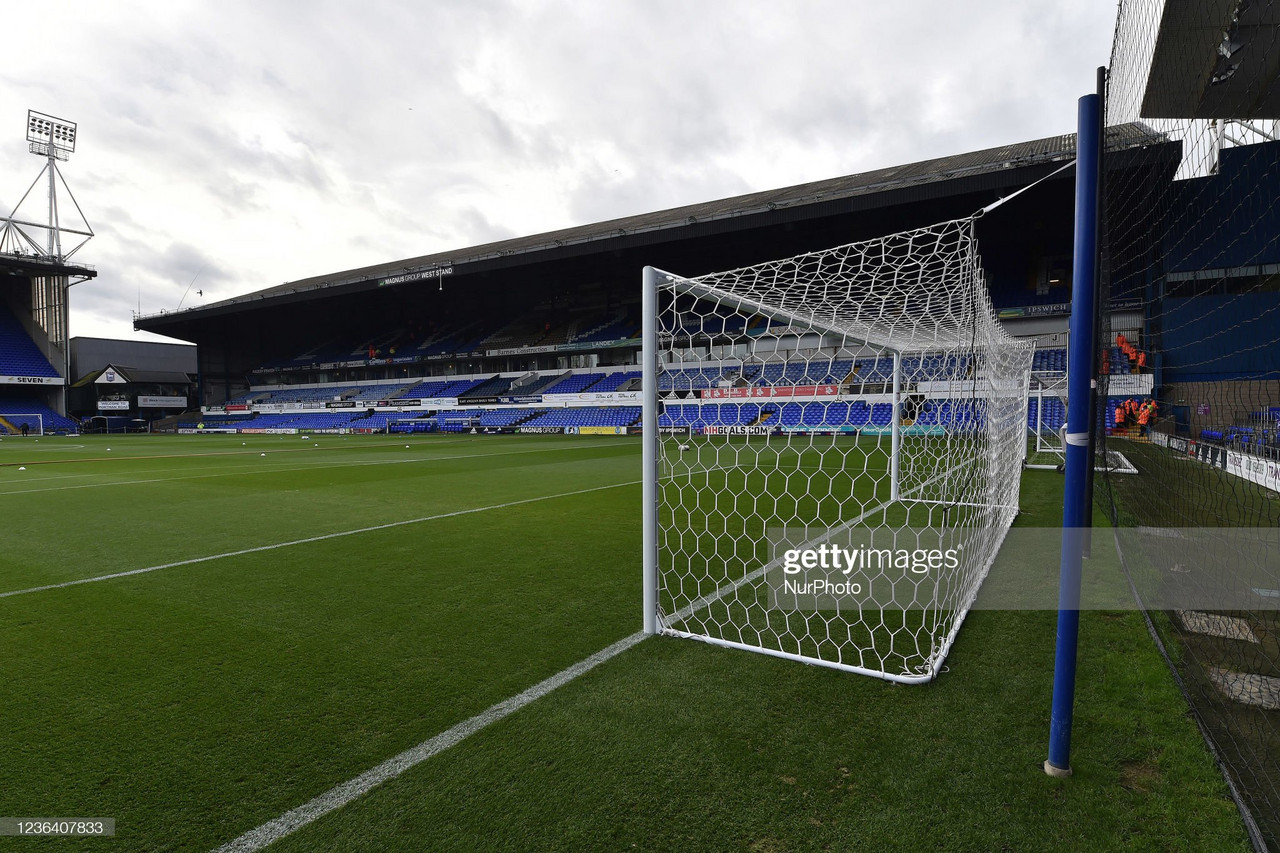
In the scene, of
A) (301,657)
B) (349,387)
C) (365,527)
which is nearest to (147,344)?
(349,387)

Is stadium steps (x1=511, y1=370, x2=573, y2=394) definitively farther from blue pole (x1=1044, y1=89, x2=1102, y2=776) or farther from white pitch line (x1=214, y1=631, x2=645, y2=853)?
blue pole (x1=1044, y1=89, x2=1102, y2=776)

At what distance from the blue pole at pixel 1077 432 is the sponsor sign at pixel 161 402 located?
5353 cm

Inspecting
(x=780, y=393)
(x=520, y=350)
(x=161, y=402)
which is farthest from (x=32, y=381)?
(x=780, y=393)

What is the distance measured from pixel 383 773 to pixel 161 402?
53.1m

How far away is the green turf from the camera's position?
1.63 meters

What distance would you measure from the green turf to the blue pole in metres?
0.18

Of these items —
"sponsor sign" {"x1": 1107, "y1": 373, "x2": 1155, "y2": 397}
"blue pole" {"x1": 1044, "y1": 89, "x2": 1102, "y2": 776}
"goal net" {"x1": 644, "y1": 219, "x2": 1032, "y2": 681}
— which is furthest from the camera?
"sponsor sign" {"x1": 1107, "y1": 373, "x2": 1155, "y2": 397}

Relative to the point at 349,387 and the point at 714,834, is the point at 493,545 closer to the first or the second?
the point at 714,834

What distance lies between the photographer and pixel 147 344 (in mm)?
45500

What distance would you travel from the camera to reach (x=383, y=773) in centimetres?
184

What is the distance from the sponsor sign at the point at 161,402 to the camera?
41.9m

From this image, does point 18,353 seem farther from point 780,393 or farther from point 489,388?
point 780,393

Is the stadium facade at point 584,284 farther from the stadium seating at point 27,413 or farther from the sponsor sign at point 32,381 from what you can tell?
the stadium seating at point 27,413

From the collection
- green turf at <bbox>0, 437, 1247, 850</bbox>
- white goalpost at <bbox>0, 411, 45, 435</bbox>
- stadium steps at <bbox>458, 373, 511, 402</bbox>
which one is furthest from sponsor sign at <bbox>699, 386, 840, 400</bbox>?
white goalpost at <bbox>0, 411, 45, 435</bbox>
